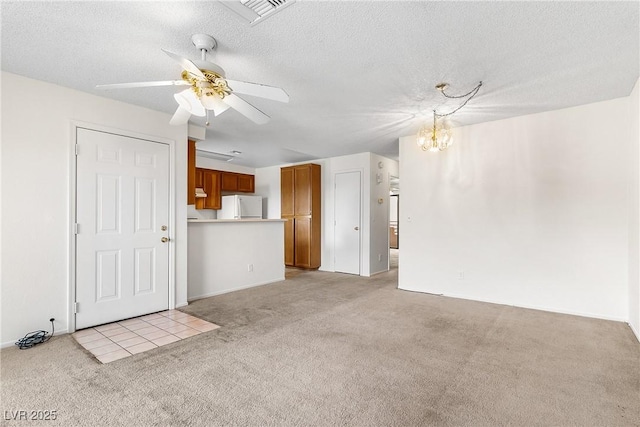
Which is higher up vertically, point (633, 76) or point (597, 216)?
point (633, 76)

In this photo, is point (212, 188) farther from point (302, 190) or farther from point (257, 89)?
point (257, 89)

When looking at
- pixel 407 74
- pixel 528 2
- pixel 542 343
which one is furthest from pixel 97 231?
pixel 542 343

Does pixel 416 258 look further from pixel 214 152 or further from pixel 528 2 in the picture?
pixel 214 152

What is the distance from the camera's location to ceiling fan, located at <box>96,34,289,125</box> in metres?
1.90

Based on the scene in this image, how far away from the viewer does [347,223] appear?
19.7ft

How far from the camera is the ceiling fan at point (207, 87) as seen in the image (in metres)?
1.90

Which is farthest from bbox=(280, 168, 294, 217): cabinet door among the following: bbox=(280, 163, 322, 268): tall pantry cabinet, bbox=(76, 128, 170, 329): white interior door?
bbox=(76, 128, 170, 329): white interior door

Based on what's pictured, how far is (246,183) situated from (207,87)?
5396 mm

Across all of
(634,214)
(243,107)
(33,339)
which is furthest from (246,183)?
(634,214)

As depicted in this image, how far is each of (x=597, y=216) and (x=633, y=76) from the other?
4.62 feet

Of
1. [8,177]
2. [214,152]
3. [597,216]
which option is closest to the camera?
[8,177]

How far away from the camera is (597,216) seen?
332 cm

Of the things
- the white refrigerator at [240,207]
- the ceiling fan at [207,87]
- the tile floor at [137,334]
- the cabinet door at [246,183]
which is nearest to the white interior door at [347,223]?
the white refrigerator at [240,207]

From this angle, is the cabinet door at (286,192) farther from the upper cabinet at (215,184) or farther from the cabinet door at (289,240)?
the upper cabinet at (215,184)
